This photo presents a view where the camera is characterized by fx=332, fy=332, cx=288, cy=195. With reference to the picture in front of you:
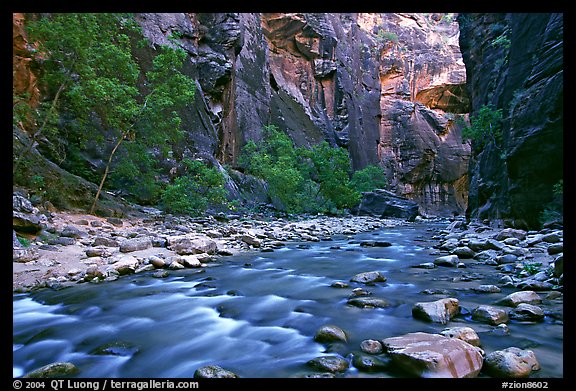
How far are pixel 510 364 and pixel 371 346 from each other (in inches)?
30.9

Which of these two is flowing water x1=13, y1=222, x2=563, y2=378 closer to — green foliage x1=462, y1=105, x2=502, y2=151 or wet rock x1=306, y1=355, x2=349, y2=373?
wet rock x1=306, y1=355, x2=349, y2=373

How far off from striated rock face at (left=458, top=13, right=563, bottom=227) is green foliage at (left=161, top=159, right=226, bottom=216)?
32.3 ft

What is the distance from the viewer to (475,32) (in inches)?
633

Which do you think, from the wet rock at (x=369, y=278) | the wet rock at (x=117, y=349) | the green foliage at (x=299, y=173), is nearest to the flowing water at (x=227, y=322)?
the wet rock at (x=117, y=349)

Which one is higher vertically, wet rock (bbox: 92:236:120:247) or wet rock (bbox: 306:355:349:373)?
wet rock (bbox: 92:236:120:247)

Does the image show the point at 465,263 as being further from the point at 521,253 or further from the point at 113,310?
the point at 113,310

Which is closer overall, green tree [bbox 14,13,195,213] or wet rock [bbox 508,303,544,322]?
wet rock [bbox 508,303,544,322]

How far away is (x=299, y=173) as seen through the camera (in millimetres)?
20484

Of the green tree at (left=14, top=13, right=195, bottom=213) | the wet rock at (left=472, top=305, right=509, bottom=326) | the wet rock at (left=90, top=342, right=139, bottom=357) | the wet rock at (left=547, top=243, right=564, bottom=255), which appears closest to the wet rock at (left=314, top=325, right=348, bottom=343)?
the wet rock at (left=472, top=305, right=509, bottom=326)

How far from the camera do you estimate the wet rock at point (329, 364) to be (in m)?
1.98

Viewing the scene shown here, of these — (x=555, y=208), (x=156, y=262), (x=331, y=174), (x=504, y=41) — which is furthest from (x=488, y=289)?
(x=331, y=174)

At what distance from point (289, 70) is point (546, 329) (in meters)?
34.2

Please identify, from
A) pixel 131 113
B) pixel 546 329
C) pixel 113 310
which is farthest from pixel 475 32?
pixel 113 310

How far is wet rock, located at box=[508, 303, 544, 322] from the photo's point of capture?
8.92 ft
